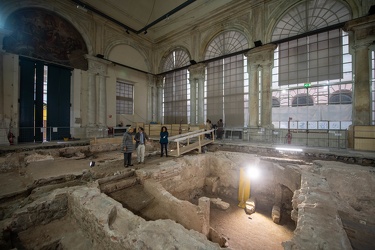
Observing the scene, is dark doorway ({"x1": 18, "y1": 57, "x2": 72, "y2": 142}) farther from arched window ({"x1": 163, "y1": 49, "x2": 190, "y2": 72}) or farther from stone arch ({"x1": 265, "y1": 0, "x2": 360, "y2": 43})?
stone arch ({"x1": 265, "y1": 0, "x2": 360, "y2": 43})

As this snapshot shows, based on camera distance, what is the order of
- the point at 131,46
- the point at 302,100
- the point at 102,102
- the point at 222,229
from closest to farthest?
the point at 222,229
the point at 302,100
the point at 102,102
the point at 131,46

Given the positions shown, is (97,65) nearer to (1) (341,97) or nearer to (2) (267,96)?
(2) (267,96)

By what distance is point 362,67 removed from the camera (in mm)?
7836

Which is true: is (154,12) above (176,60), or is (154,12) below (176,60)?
above

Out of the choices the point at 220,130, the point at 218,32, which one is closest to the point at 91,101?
the point at 220,130

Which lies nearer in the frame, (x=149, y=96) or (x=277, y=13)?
(x=277, y=13)

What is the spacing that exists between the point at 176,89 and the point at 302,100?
35.0 ft

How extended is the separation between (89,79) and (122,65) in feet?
10.6

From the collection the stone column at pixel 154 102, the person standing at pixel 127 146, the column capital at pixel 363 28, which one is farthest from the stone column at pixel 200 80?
the column capital at pixel 363 28

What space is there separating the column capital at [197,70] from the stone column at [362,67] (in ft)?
29.0

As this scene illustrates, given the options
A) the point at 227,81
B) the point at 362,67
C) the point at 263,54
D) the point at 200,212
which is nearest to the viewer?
the point at 200,212

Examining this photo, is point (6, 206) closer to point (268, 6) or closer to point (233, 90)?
point (233, 90)

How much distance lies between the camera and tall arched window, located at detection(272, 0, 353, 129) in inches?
338

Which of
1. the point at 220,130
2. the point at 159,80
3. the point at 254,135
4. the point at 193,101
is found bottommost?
the point at 254,135
